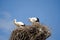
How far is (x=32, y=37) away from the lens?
4.82 meters

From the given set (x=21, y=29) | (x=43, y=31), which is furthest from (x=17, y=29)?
(x=43, y=31)

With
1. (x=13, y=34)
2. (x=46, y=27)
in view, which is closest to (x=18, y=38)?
(x=13, y=34)

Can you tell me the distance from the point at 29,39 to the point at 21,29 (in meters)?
0.23

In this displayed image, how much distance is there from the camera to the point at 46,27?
16.6 feet

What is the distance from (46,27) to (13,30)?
53cm

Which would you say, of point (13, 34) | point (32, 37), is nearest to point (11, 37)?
point (13, 34)

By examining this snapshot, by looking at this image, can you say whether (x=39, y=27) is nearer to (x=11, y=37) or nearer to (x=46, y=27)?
(x=46, y=27)

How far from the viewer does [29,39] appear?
→ 4.82 m

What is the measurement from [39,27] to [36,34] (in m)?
0.15

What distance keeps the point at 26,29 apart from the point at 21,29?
8cm

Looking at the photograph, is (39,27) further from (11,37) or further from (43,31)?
(11,37)

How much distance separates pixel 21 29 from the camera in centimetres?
495

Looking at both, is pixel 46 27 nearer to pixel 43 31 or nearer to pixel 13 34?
pixel 43 31

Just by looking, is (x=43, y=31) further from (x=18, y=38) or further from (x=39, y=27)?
(x=18, y=38)
